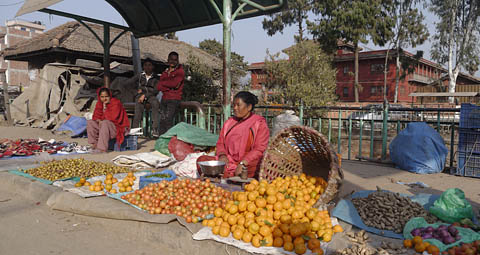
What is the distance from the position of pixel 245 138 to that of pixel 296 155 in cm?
66

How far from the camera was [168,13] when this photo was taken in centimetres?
801

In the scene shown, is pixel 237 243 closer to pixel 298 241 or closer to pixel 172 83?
pixel 298 241

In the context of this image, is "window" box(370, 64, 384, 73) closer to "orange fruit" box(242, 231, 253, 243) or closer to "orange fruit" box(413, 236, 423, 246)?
"orange fruit" box(413, 236, 423, 246)

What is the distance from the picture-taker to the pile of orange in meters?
2.14

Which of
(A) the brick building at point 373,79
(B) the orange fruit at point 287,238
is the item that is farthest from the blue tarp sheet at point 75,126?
(A) the brick building at point 373,79

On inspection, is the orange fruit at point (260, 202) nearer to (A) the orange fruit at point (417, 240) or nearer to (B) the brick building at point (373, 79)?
(A) the orange fruit at point (417, 240)

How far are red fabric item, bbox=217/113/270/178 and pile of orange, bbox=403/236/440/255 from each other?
196 cm

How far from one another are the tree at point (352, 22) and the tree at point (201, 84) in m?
15.0

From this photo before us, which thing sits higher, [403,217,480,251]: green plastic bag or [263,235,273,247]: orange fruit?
[403,217,480,251]: green plastic bag

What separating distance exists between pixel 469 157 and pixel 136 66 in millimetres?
9334

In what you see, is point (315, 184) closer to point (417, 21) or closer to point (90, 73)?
point (90, 73)

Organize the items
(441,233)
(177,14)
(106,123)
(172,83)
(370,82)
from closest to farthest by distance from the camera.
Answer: (441,233), (106,123), (172,83), (177,14), (370,82)

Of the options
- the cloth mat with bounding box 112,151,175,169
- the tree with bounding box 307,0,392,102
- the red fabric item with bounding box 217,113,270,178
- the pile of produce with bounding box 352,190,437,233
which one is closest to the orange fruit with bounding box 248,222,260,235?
the pile of produce with bounding box 352,190,437,233

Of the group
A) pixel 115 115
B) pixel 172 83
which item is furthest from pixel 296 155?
pixel 172 83
